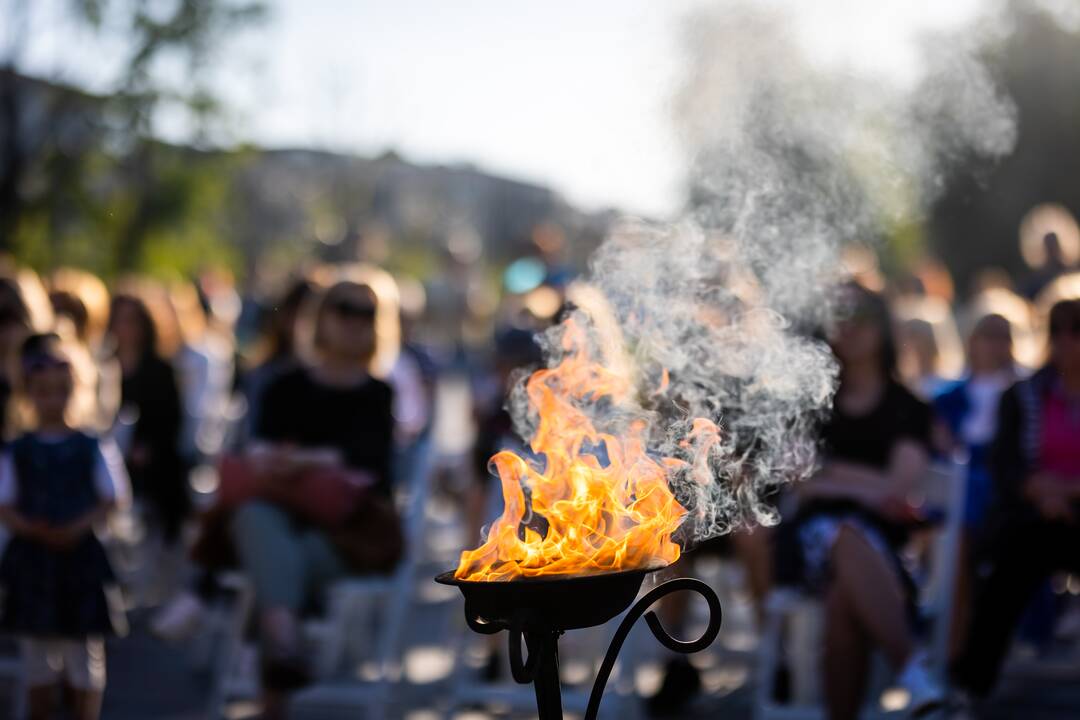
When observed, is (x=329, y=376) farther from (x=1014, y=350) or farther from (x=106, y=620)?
(x=1014, y=350)

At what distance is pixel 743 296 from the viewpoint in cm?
384

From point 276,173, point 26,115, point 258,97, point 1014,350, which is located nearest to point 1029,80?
point 258,97

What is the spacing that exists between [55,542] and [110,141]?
11182mm

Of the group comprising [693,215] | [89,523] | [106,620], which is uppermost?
[693,215]

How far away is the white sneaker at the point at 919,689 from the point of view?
3.96 metres

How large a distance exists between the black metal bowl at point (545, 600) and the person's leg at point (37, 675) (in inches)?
105

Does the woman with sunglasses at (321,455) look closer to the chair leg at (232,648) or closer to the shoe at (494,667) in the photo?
the chair leg at (232,648)

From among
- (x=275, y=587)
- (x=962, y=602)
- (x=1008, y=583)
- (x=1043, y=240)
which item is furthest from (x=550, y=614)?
(x=1043, y=240)

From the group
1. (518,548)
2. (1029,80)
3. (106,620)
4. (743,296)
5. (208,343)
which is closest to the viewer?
(518,548)

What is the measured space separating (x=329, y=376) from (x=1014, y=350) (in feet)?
11.3

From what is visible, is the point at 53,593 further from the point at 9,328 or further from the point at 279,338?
the point at 279,338

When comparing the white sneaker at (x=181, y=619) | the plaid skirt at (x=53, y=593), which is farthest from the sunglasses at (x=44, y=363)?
the white sneaker at (x=181, y=619)

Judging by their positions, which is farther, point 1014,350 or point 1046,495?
point 1014,350

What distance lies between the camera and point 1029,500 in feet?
15.4
